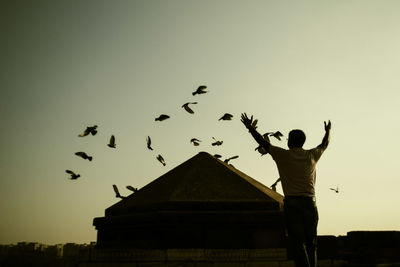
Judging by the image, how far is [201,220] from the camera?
7125 mm

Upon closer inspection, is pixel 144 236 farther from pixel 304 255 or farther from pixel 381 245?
pixel 381 245

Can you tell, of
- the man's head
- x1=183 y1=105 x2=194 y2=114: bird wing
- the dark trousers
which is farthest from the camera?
x1=183 y1=105 x2=194 y2=114: bird wing

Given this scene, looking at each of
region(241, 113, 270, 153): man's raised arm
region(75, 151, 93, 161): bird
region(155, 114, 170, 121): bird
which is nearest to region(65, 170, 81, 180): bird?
region(75, 151, 93, 161): bird

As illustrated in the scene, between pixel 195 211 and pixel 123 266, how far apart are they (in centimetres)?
178

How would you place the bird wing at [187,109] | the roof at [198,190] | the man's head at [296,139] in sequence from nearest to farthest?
the man's head at [296,139] < the roof at [198,190] < the bird wing at [187,109]

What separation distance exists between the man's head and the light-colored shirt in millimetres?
112

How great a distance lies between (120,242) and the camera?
7.49 metres

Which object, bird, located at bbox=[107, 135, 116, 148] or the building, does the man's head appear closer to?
the building

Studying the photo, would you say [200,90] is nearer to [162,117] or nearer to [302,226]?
[162,117]

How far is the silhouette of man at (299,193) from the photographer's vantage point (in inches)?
156

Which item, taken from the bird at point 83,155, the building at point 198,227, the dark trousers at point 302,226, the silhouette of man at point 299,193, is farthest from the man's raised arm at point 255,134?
the bird at point 83,155

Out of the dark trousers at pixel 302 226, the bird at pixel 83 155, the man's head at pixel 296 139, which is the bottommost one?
the dark trousers at pixel 302 226

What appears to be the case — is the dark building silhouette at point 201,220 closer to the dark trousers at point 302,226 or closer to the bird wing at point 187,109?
the bird wing at point 187,109

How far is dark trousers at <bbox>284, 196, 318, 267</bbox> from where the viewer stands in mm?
3916
